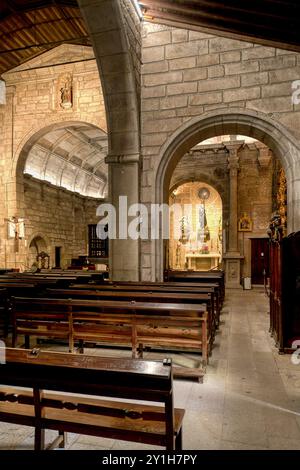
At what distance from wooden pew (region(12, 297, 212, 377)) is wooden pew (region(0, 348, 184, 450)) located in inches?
59.2

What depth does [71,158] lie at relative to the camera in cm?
1431

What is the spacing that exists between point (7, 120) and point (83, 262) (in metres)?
6.44

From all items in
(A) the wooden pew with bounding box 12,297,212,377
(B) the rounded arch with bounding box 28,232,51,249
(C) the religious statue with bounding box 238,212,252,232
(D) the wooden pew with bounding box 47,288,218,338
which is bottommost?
(A) the wooden pew with bounding box 12,297,212,377

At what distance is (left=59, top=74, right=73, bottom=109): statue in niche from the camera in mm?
10211

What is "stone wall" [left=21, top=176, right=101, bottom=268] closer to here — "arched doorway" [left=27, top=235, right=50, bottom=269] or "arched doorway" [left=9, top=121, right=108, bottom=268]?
"arched doorway" [left=9, top=121, right=108, bottom=268]

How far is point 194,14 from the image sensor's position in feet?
19.2

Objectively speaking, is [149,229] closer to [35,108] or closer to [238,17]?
[238,17]

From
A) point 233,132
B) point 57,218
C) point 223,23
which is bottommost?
point 57,218

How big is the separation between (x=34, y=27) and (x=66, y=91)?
1906mm

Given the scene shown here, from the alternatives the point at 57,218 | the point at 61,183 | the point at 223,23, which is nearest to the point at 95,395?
the point at 223,23

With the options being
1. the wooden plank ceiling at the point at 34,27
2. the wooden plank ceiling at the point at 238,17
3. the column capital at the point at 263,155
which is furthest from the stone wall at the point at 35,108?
the column capital at the point at 263,155

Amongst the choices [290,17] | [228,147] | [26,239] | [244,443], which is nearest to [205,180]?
[228,147]

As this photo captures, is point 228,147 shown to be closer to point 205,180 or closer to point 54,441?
point 205,180

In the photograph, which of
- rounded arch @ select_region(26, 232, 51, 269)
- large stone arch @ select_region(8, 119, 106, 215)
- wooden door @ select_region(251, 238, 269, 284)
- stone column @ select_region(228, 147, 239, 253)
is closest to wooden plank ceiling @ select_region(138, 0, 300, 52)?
large stone arch @ select_region(8, 119, 106, 215)
